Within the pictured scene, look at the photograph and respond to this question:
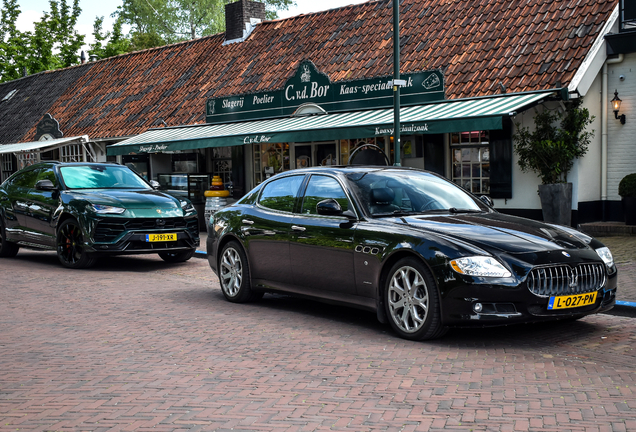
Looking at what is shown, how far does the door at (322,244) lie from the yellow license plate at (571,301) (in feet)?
6.03

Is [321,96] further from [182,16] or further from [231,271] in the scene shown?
[182,16]

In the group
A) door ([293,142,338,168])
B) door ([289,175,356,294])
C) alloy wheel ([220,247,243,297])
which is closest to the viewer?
door ([289,175,356,294])

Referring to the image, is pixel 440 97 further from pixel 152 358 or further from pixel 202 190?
pixel 152 358

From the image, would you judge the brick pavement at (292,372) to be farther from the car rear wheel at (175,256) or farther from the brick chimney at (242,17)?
the brick chimney at (242,17)

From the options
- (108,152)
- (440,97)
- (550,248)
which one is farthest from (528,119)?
(108,152)

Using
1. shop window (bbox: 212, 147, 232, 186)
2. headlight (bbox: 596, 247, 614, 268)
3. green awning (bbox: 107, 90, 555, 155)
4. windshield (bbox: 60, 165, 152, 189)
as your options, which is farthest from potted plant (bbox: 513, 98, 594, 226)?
shop window (bbox: 212, 147, 232, 186)

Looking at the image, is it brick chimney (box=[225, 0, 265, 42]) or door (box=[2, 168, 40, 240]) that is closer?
door (box=[2, 168, 40, 240])

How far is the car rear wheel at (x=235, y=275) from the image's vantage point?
8.28 m

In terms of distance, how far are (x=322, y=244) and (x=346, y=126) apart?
9046 millimetres

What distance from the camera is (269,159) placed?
21.9 m

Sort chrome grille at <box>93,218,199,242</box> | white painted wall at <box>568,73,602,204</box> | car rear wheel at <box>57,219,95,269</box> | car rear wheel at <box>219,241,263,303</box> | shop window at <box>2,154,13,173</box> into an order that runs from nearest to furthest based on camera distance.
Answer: car rear wheel at <box>219,241,263,303</box> < chrome grille at <box>93,218,199,242</box> < car rear wheel at <box>57,219,95,269</box> < white painted wall at <box>568,73,602,204</box> < shop window at <box>2,154,13,173</box>

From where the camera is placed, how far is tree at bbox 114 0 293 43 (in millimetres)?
48219

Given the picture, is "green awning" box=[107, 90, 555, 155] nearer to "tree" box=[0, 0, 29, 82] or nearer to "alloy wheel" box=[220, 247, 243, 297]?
"alloy wheel" box=[220, 247, 243, 297]

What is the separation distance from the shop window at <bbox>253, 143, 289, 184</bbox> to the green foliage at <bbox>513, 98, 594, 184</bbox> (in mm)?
8175
